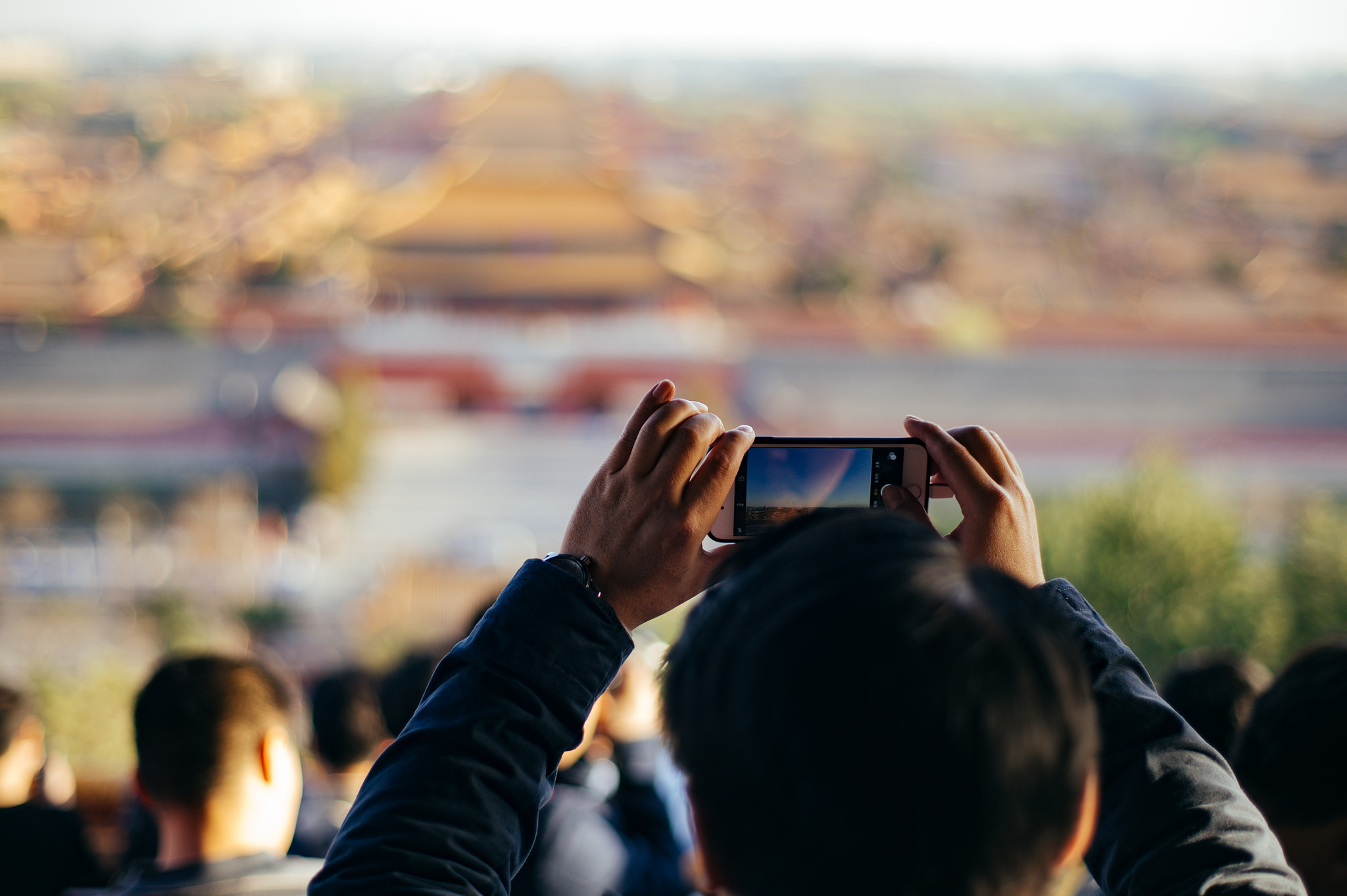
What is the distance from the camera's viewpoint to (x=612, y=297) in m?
8.70

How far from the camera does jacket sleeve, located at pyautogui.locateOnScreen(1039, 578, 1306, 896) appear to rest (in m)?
0.30

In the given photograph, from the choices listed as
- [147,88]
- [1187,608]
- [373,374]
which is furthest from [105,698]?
[147,88]

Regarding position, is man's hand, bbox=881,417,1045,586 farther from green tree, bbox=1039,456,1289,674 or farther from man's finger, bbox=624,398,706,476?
green tree, bbox=1039,456,1289,674

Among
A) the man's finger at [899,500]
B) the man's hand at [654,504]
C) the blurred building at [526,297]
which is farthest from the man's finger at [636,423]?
the blurred building at [526,297]

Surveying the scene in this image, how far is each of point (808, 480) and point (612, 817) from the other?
468 millimetres

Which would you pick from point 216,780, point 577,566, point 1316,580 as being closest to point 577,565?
point 577,566

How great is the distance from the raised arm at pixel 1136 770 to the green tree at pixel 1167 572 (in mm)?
3041

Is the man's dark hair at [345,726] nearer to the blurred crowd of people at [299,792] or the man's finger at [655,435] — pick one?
the blurred crowd of people at [299,792]

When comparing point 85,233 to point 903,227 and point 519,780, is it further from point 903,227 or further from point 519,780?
point 519,780

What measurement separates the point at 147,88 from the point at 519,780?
21.0 metres

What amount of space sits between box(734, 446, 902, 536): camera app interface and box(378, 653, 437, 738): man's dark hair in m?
0.62

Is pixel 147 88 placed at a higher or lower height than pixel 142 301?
higher

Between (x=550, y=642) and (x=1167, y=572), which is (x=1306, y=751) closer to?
(x=550, y=642)

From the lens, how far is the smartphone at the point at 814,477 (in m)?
0.39
